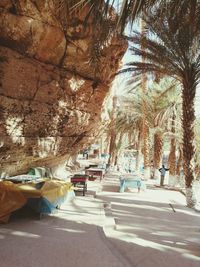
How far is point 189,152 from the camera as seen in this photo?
10500 millimetres

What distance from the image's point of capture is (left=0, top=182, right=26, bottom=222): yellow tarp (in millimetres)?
6902

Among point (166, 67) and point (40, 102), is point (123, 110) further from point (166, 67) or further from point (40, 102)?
point (40, 102)

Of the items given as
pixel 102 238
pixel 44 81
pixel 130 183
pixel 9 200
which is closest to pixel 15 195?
pixel 9 200

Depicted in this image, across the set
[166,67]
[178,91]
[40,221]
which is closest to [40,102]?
[40,221]

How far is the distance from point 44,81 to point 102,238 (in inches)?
219

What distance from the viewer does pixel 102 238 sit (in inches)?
235

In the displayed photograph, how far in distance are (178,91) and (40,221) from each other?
49.3 feet

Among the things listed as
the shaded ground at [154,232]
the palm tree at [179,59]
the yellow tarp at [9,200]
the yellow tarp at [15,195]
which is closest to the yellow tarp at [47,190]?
the yellow tarp at [15,195]

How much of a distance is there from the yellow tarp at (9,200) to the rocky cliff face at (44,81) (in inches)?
90.2

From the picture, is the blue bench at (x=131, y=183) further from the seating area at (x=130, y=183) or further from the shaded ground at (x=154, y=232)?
the shaded ground at (x=154, y=232)

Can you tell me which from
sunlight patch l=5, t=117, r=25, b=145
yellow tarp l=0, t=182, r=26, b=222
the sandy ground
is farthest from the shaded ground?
sunlight patch l=5, t=117, r=25, b=145

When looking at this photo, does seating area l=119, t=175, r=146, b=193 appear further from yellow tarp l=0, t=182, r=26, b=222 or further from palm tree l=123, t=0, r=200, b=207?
yellow tarp l=0, t=182, r=26, b=222

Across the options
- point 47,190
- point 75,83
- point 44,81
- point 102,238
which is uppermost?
point 75,83

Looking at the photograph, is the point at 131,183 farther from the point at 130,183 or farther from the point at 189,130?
the point at 189,130
